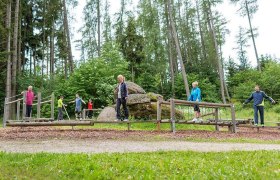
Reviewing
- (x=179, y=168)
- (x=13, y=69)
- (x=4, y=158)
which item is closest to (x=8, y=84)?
(x=13, y=69)

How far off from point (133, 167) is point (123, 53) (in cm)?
3345

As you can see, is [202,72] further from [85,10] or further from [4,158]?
[4,158]

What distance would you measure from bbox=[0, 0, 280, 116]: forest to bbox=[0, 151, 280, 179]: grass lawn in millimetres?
20334

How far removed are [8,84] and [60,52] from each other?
17133 mm

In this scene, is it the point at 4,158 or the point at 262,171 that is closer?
the point at 262,171

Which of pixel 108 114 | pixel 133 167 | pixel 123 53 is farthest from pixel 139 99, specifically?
pixel 123 53

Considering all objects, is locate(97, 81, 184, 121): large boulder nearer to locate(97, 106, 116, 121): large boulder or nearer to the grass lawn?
locate(97, 106, 116, 121): large boulder

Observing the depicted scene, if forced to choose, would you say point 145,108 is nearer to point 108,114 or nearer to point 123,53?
point 108,114

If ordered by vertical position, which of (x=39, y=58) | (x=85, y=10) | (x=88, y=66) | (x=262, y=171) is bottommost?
(x=262, y=171)

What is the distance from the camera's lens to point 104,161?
268 inches

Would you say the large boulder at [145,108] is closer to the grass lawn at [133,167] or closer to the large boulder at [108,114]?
the large boulder at [108,114]

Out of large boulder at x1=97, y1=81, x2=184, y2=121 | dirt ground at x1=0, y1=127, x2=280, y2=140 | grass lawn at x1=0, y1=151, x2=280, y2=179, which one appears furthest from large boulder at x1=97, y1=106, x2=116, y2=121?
grass lawn at x1=0, y1=151, x2=280, y2=179

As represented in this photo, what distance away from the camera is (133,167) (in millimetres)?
6289

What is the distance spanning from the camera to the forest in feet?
104
